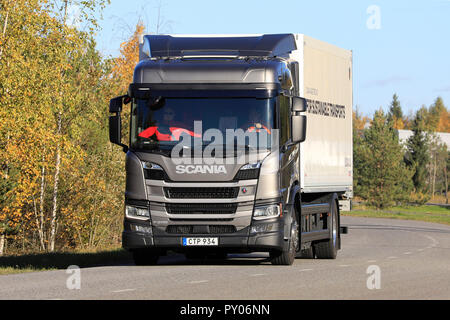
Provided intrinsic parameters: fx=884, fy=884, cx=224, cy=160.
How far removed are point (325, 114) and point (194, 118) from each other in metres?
5.36

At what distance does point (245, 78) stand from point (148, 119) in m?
1.73

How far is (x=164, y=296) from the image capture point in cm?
1060

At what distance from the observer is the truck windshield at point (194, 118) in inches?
564

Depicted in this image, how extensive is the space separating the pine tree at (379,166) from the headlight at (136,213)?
211ft

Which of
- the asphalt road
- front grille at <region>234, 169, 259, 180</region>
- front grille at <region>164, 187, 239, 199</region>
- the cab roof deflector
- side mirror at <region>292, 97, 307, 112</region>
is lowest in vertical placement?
the asphalt road

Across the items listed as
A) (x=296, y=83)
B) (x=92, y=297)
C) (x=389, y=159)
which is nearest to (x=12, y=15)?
(x=296, y=83)

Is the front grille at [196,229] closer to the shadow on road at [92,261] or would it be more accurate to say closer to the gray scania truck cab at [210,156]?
the gray scania truck cab at [210,156]

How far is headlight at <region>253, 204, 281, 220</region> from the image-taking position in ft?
47.1

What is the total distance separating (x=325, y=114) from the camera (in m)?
19.0

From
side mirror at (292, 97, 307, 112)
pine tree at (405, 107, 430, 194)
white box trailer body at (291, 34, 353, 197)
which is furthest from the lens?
pine tree at (405, 107, 430, 194)

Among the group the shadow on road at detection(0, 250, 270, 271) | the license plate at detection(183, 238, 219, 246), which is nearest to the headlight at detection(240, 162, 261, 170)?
the license plate at detection(183, 238, 219, 246)

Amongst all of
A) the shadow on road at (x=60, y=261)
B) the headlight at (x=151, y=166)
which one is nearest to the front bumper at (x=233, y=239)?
the headlight at (x=151, y=166)

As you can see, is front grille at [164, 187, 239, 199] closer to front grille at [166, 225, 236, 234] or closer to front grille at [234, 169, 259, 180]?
front grille at [234, 169, 259, 180]

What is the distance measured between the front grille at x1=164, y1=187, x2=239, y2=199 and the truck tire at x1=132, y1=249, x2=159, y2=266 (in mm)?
1687
